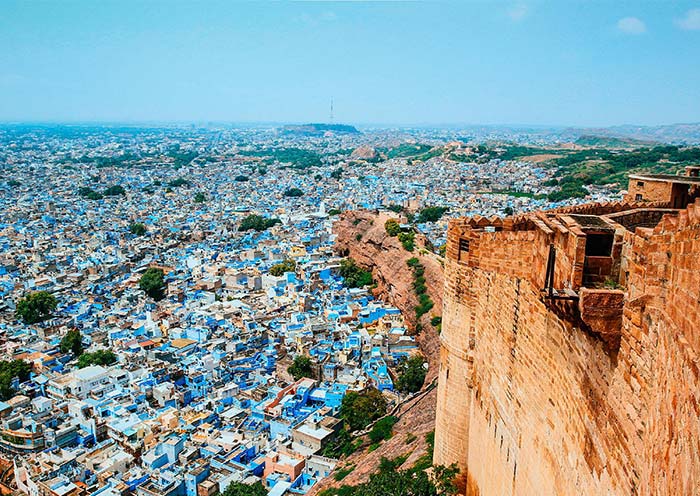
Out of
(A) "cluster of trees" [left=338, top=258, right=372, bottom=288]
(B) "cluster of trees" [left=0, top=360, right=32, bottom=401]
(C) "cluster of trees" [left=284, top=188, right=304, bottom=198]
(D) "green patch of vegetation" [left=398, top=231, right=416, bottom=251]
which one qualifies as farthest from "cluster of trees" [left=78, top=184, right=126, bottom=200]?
(B) "cluster of trees" [left=0, top=360, right=32, bottom=401]

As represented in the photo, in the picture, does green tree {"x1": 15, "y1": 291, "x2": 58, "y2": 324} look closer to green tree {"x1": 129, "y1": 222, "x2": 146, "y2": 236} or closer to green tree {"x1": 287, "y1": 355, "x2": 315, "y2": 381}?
green tree {"x1": 287, "y1": 355, "x2": 315, "y2": 381}

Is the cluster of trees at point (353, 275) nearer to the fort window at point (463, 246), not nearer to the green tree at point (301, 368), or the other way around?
the green tree at point (301, 368)

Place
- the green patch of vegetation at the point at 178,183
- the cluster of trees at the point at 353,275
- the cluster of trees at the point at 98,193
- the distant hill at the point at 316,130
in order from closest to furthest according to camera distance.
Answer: the cluster of trees at the point at 353,275, the cluster of trees at the point at 98,193, the green patch of vegetation at the point at 178,183, the distant hill at the point at 316,130

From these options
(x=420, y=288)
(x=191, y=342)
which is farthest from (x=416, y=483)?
(x=420, y=288)

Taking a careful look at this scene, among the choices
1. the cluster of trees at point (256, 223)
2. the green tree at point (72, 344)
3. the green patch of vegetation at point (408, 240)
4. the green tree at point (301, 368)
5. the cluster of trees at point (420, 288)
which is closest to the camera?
the green tree at point (301, 368)

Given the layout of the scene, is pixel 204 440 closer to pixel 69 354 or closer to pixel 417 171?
pixel 69 354

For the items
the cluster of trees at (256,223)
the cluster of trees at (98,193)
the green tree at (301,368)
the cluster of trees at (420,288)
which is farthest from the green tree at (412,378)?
the cluster of trees at (98,193)

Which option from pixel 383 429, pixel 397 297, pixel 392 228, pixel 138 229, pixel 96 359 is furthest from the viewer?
pixel 138 229

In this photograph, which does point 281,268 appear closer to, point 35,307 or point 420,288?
point 420,288
